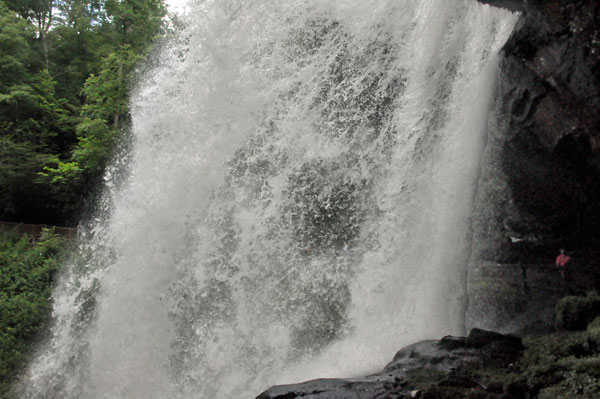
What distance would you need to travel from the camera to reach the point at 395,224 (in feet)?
23.9

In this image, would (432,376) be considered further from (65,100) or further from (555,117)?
(65,100)

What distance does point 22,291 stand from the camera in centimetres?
1409

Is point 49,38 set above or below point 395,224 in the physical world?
above

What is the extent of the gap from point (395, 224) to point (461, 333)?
5.84 feet

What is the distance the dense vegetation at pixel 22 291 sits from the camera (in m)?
11.7

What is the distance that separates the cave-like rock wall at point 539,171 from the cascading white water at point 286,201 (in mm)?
427

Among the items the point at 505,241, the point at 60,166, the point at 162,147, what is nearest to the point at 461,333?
the point at 505,241

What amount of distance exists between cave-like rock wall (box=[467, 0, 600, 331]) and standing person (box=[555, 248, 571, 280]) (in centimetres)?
9

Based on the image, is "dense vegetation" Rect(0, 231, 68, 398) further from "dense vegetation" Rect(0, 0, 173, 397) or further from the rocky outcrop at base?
the rocky outcrop at base

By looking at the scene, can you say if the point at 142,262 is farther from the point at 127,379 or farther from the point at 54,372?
the point at 54,372

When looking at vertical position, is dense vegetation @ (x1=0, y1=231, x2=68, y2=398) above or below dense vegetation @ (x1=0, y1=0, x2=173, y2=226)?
below

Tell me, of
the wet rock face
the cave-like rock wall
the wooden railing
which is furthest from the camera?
the wooden railing

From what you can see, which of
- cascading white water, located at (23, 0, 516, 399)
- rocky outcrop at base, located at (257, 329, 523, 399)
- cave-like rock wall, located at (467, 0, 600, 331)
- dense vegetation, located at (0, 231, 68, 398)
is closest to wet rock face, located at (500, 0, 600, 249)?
cave-like rock wall, located at (467, 0, 600, 331)

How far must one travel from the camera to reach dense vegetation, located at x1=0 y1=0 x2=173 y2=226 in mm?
17281
